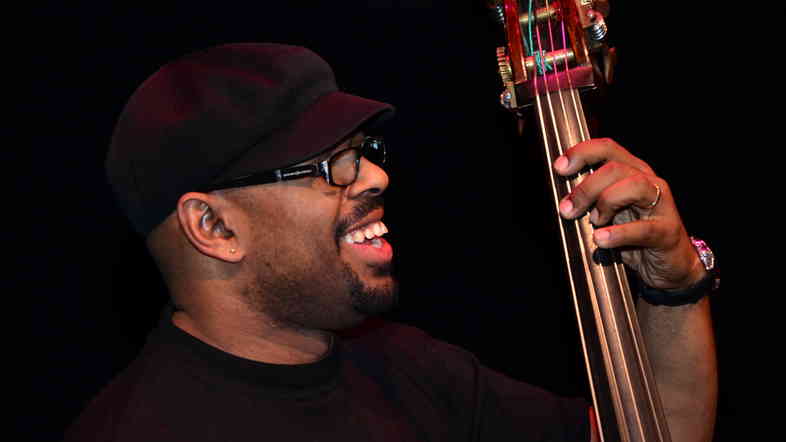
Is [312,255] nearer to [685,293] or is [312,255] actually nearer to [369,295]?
[369,295]

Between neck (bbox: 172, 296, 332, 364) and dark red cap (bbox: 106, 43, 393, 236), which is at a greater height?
dark red cap (bbox: 106, 43, 393, 236)

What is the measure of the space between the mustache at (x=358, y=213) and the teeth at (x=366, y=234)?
0.02 meters

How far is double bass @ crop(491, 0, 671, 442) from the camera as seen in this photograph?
108 centimetres

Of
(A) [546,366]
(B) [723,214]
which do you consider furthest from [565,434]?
(B) [723,214]

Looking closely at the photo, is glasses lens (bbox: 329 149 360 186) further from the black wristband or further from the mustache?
the black wristband

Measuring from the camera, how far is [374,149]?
138 centimetres

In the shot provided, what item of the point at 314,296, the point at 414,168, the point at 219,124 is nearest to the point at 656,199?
the point at 314,296

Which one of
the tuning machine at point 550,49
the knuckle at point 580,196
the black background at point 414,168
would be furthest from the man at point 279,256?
the black background at point 414,168

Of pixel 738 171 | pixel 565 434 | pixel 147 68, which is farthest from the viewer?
pixel 738 171

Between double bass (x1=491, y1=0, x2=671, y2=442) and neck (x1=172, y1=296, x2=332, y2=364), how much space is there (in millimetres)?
549

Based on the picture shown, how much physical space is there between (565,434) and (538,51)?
80 centimetres

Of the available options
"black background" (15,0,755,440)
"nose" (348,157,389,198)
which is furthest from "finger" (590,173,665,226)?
"black background" (15,0,755,440)

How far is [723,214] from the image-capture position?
2223 mm

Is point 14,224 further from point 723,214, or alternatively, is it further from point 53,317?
point 723,214
